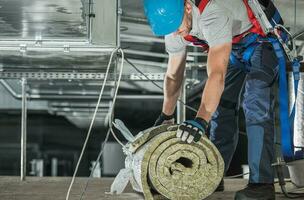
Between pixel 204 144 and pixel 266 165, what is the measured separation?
31cm

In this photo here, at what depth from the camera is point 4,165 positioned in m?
8.67

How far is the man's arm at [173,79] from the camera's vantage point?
8.73ft

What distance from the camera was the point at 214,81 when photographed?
221 cm

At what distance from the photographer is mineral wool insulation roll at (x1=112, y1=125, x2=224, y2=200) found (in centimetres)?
222

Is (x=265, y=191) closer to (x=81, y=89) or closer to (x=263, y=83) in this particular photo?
(x=263, y=83)

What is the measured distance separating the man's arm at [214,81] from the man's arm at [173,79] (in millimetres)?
422

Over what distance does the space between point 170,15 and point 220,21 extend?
226 millimetres

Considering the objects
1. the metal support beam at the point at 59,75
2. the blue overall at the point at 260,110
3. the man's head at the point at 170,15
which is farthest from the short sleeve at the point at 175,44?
the metal support beam at the point at 59,75

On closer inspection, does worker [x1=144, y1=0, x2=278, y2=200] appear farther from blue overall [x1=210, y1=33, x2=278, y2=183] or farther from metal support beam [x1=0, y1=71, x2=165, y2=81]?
metal support beam [x1=0, y1=71, x2=165, y2=81]

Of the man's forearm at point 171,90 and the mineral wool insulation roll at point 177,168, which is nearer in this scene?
the mineral wool insulation roll at point 177,168

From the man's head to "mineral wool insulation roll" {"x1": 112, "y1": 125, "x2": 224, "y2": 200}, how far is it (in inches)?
17.6

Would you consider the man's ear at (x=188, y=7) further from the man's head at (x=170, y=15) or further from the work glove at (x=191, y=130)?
the work glove at (x=191, y=130)

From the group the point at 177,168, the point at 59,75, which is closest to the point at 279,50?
the point at 177,168

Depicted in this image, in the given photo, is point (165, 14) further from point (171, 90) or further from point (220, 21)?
point (171, 90)
